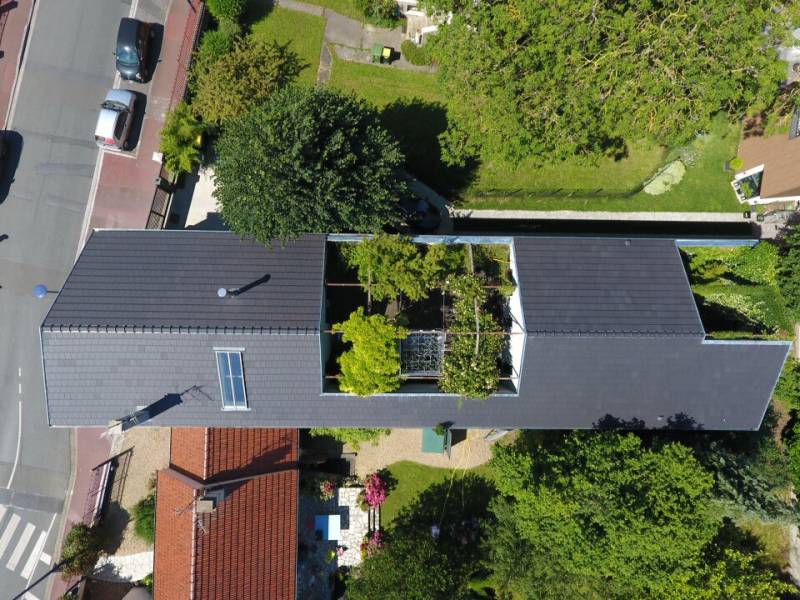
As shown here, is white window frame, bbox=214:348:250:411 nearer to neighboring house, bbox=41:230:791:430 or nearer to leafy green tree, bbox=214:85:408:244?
neighboring house, bbox=41:230:791:430

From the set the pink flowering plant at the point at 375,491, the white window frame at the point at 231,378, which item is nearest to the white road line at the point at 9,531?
the white window frame at the point at 231,378

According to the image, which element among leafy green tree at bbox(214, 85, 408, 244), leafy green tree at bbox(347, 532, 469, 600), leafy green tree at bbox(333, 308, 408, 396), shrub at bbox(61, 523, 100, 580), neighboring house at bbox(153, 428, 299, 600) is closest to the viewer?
leafy green tree at bbox(214, 85, 408, 244)

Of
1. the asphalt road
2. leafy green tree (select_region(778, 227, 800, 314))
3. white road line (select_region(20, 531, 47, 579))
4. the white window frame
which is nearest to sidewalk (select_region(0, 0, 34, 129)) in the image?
the asphalt road

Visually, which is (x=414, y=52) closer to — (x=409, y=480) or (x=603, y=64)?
(x=603, y=64)

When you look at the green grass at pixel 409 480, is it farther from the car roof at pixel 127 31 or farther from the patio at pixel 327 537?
the car roof at pixel 127 31

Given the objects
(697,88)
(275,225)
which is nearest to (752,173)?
(697,88)
